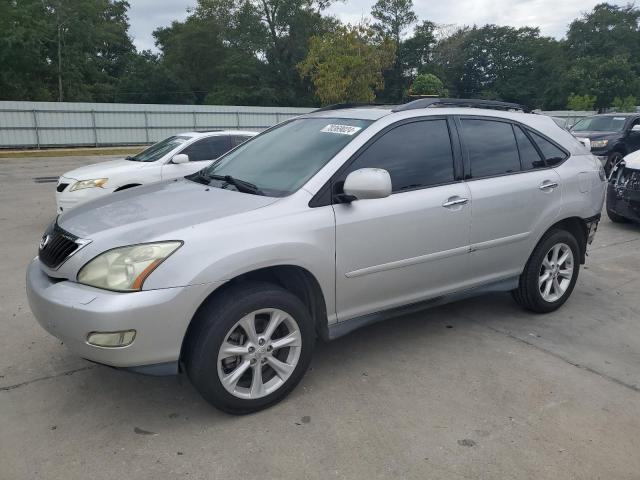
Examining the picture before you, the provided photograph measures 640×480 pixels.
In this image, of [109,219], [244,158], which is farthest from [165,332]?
[244,158]

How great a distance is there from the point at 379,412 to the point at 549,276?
2263 mm

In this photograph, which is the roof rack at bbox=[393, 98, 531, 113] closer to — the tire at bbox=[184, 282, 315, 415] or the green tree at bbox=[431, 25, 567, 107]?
the tire at bbox=[184, 282, 315, 415]

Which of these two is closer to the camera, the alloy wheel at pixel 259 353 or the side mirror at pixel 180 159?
the alloy wheel at pixel 259 353

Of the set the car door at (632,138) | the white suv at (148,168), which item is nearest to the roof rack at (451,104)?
the white suv at (148,168)

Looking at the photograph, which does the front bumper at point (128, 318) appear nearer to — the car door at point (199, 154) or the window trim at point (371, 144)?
the window trim at point (371, 144)

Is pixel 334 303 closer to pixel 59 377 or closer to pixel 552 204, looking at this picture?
pixel 59 377

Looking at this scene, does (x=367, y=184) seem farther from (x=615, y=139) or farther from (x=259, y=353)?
(x=615, y=139)

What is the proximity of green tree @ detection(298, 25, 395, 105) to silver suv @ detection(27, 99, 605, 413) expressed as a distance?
37.1 m

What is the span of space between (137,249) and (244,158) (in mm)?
1496

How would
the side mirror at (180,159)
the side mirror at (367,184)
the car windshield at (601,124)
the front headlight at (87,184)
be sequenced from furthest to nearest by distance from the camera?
the car windshield at (601,124)
the side mirror at (180,159)
the front headlight at (87,184)
the side mirror at (367,184)

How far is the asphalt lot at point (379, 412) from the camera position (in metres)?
2.63

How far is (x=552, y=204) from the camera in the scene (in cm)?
432

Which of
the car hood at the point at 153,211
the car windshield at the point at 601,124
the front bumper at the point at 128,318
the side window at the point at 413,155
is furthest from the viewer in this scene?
the car windshield at the point at 601,124

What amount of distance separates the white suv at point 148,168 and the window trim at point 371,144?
4040 mm
